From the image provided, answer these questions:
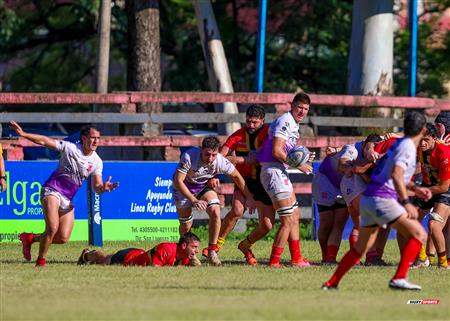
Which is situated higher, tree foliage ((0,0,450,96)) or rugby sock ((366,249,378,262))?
tree foliage ((0,0,450,96))

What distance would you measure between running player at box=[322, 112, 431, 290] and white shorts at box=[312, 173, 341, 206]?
3.91 m

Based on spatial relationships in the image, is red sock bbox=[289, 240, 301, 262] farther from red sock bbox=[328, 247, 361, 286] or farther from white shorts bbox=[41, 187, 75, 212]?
red sock bbox=[328, 247, 361, 286]

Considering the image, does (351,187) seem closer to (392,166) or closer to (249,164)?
(249,164)

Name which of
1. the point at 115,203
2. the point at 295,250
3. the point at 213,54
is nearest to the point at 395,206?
the point at 295,250

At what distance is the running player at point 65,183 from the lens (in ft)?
50.7

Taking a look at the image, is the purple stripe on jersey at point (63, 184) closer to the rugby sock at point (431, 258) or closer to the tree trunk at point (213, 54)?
the rugby sock at point (431, 258)

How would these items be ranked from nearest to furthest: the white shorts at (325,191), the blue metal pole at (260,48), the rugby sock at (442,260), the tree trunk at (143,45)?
the rugby sock at (442,260), the white shorts at (325,191), the blue metal pole at (260,48), the tree trunk at (143,45)

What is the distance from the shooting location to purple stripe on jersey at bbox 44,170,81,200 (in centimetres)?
1555

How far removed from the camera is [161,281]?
13.7 metres

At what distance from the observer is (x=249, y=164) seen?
16.2m

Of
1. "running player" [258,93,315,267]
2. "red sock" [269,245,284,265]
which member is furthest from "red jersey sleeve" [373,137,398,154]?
"red sock" [269,245,284,265]

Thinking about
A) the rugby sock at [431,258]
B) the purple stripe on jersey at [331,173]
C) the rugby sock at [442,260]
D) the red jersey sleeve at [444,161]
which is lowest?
the rugby sock at [431,258]

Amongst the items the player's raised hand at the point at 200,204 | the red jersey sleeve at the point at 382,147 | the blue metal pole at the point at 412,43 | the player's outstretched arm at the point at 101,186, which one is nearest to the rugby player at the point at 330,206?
the red jersey sleeve at the point at 382,147

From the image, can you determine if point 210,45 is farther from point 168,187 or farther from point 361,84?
point 168,187
